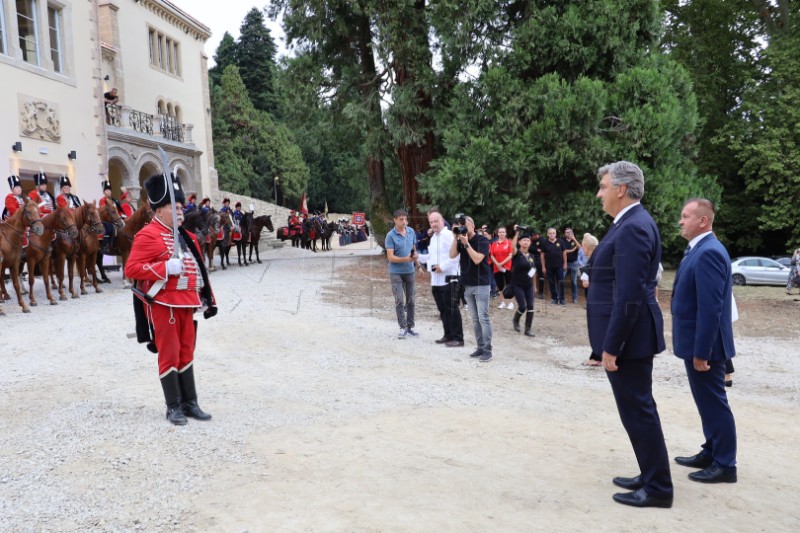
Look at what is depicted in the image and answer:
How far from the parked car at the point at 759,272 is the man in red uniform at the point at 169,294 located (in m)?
25.2

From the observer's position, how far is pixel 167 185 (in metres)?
5.44

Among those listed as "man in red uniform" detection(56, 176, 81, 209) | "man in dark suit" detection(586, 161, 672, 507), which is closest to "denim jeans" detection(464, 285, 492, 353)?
"man in dark suit" detection(586, 161, 672, 507)

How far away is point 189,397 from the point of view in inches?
222

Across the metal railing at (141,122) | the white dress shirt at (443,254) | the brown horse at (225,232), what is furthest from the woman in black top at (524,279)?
the metal railing at (141,122)

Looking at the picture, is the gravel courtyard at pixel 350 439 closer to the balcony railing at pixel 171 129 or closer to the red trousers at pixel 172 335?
the red trousers at pixel 172 335

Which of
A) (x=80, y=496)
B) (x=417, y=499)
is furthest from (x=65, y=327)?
(x=417, y=499)

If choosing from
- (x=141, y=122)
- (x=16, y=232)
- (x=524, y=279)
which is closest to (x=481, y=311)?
(x=524, y=279)

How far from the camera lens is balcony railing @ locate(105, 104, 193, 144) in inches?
966

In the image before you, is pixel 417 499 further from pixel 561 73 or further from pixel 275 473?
pixel 561 73

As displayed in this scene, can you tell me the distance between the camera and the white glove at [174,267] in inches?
203

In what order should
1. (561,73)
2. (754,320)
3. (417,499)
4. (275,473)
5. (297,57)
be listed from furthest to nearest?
A: (297,57), (561,73), (754,320), (275,473), (417,499)

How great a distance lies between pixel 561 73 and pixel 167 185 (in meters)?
16.3

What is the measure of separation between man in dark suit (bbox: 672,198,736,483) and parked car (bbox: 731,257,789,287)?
943 inches

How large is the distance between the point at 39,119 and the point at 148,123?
9350 mm
